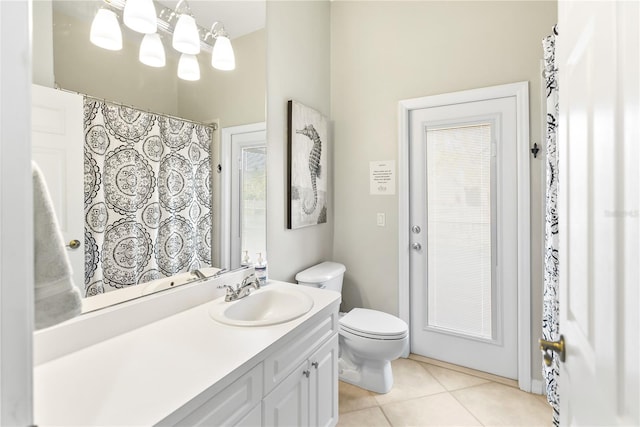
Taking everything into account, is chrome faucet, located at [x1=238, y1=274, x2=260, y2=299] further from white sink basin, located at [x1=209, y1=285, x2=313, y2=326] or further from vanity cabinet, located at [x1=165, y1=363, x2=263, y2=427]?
vanity cabinet, located at [x1=165, y1=363, x2=263, y2=427]

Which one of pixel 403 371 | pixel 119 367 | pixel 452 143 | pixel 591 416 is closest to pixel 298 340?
pixel 119 367

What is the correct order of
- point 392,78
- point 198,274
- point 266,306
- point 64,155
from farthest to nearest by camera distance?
point 392,78 < point 266,306 < point 198,274 < point 64,155

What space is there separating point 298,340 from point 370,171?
1581mm

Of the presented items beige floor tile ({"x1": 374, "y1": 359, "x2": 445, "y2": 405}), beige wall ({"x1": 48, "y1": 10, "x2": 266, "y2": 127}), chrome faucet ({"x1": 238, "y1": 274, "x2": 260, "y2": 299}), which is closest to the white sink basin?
chrome faucet ({"x1": 238, "y1": 274, "x2": 260, "y2": 299})

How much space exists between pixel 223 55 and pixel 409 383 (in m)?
2.31

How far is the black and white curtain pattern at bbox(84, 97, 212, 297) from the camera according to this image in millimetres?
1097

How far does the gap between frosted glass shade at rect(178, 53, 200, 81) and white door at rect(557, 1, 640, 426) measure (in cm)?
137

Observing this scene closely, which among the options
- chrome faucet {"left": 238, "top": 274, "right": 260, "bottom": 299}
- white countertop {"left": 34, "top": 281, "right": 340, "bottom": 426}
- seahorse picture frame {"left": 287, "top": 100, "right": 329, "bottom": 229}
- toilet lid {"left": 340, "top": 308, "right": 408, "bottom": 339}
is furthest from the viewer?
seahorse picture frame {"left": 287, "top": 100, "right": 329, "bottom": 229}

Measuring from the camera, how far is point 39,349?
912 millimetres

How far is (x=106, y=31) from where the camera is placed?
114 centimetres

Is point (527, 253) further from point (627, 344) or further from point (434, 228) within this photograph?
point (627, 344)

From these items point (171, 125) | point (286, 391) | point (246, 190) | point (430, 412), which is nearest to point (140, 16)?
point (171, 125)

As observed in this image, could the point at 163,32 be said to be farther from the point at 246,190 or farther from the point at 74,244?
the point at 74,244

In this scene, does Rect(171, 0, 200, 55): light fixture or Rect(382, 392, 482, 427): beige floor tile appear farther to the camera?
Rect(382, 392, 482, 427): beige floor tile
